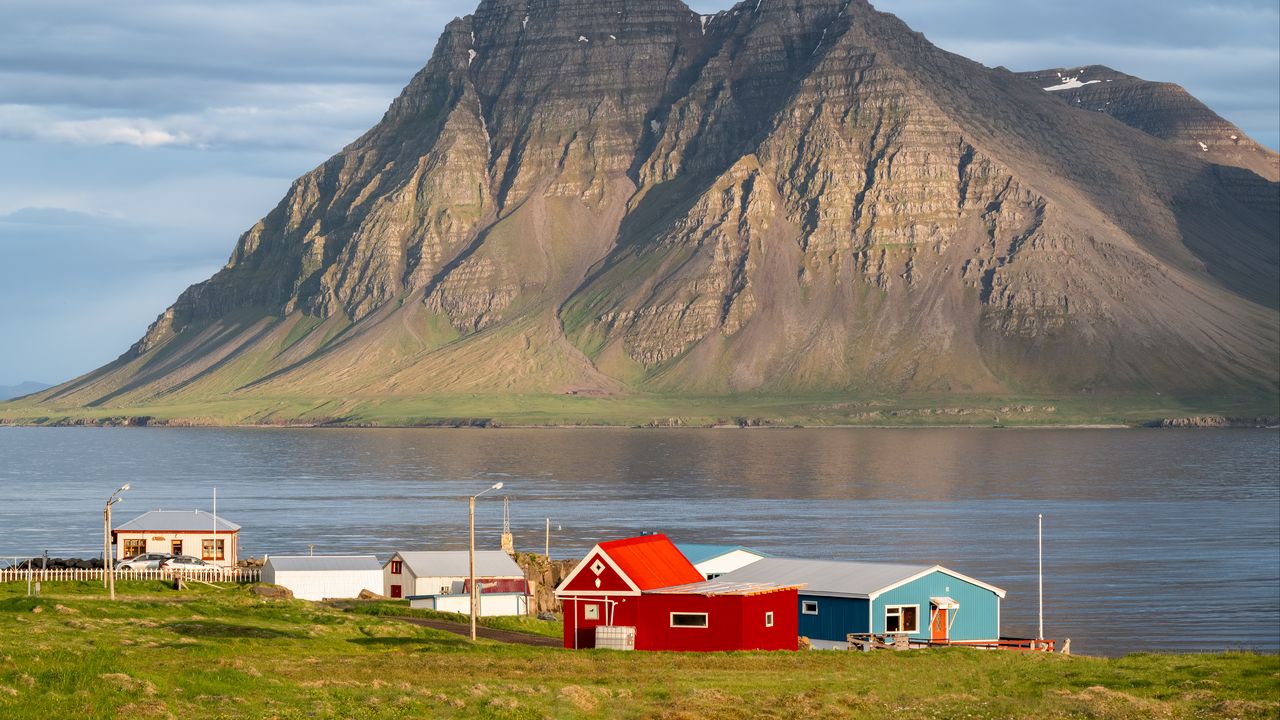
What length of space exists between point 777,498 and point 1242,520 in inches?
1668

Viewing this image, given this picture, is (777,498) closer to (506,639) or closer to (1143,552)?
(1143,552)

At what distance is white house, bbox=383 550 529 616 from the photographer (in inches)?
2874

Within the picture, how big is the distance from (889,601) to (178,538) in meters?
40.6

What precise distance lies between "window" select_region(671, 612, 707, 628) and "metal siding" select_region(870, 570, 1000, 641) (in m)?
10.4

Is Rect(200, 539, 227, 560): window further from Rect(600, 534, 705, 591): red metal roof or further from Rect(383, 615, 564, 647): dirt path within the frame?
Rect(600, 534, 705, 591): red metal roof

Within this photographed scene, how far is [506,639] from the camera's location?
Answer: 6000 cm

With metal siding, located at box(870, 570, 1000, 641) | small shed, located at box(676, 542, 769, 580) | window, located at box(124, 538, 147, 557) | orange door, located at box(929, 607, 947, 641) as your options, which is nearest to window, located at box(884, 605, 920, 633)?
metal siding, located at box(870, 570, 1000, 641)

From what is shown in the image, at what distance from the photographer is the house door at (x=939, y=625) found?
61.0 m

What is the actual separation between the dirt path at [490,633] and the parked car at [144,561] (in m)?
18.6

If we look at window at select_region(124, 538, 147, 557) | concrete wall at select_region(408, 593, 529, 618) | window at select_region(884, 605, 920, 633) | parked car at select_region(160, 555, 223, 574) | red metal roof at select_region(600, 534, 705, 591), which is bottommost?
concrete wall at select_region(408, 593, 529, 618)

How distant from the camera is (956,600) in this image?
204ft

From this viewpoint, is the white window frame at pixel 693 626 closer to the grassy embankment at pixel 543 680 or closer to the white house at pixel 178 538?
the grassy embankment at pixel 543 680

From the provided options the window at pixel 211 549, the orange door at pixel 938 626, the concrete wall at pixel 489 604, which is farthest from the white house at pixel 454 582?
the orange door at pixel 938 626

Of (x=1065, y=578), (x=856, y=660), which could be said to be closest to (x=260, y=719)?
(x=856, y=660)
